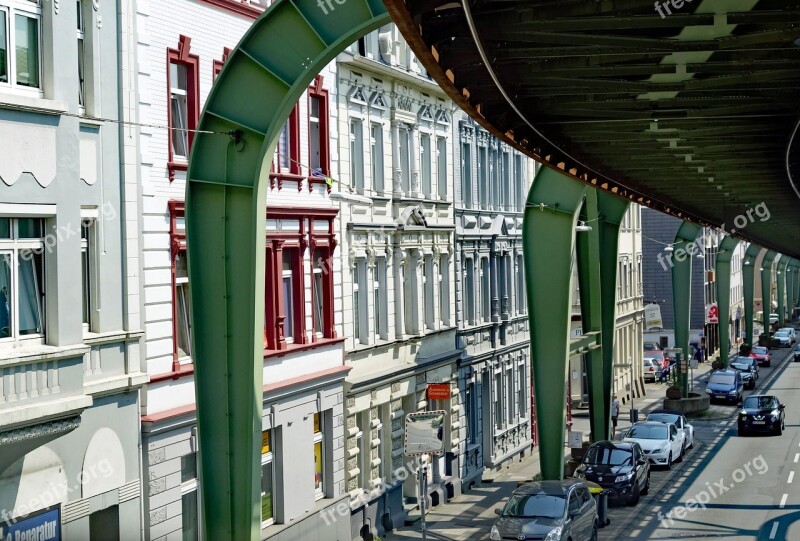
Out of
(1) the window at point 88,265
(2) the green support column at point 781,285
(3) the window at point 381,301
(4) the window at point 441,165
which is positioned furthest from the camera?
(2) the green support column at point 781,285

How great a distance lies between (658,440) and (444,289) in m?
9.05

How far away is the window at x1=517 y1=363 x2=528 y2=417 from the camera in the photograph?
44.0 meters

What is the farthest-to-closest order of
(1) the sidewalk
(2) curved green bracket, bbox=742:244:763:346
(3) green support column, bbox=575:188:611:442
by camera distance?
1. (2) curved green bracket, bbox=742:244:763:346
2. (3) green support column, bbox=575:188:611:442
3. (1) the sidewalk

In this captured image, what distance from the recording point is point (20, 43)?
15.1m

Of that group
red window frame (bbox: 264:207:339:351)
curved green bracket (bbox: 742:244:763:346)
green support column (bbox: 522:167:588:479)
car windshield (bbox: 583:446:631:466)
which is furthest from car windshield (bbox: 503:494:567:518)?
curved green bracket (bbox: 742:244:763:346)

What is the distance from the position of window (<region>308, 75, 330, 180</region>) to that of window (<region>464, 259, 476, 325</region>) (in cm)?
1135

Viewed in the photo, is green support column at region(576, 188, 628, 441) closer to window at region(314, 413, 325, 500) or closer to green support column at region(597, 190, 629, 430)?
green support column at region(597, 190, 629, 430)

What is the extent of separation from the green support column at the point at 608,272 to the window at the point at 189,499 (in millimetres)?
19105

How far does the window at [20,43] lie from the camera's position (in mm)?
14812

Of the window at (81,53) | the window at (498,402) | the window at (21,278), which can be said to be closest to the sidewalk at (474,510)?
the window at (498,402)

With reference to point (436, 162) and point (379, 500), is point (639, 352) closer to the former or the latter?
point (436, 162)

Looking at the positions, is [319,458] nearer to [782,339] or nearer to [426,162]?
[426,162]

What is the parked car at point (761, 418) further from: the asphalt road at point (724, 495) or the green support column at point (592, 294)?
the green support column at point (592, 294)

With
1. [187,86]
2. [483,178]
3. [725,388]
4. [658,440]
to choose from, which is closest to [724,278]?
[725,388]
